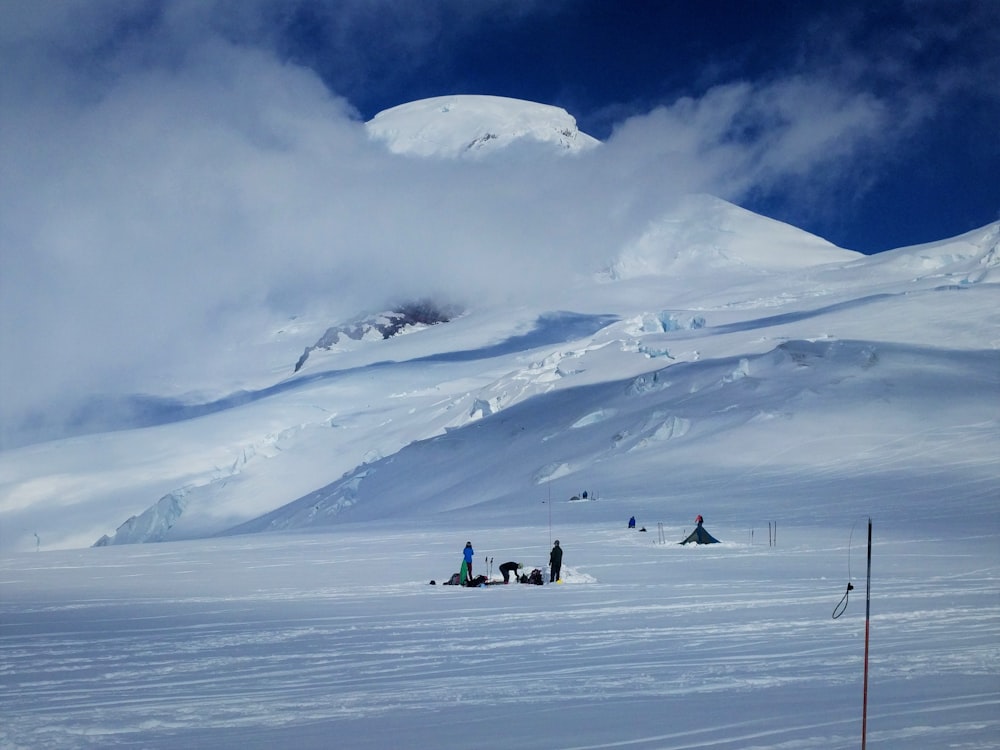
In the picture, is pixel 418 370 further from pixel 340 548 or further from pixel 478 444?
pixel 340 548

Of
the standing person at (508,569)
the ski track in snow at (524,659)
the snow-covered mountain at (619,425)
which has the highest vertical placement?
the snow-covered mountain at (619,425)

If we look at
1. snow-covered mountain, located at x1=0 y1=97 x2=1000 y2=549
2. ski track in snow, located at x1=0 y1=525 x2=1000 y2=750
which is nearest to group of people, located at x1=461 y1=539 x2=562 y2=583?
ski track in snow, located at x1=0 y1=525 x2=1000 y2=750

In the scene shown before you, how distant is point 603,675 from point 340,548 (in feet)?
80.9

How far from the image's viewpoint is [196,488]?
76.1 m

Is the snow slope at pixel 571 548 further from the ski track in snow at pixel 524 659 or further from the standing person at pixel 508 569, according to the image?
the standing person at pixel 508 569

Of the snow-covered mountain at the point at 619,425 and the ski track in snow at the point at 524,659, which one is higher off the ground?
the snow-covered mountain at the point at 619,425

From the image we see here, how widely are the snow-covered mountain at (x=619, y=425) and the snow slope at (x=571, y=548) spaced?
28cm

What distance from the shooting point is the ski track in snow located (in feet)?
31.1

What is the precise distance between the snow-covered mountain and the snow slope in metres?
0.28

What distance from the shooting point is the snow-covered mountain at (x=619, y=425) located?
48.3 metres

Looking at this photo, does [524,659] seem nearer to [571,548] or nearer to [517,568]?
[517,568]

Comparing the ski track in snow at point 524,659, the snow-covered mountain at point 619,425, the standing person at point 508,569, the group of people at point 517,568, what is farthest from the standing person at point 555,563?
the snow-covered mountain at point 619,425

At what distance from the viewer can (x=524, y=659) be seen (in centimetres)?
1302

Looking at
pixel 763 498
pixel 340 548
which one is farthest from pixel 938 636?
pixel 763 498
